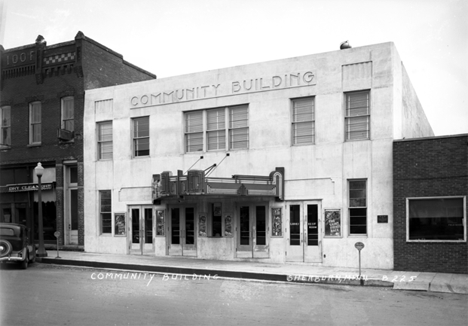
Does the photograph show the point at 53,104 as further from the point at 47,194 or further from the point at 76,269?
the point at 76,269

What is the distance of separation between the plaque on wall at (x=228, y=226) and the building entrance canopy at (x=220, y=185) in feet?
5.64

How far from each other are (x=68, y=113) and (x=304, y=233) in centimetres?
1351

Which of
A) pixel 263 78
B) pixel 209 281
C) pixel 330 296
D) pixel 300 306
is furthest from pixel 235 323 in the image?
pixel 263 78

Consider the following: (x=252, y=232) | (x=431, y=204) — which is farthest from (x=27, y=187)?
(x=431, y=204)

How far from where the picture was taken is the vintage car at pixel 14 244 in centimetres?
1616

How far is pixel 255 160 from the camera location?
18.9 metres

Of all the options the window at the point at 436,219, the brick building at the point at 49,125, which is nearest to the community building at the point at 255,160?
the window at the point at 436,219

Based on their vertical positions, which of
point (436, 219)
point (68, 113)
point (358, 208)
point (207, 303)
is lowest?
point (207, 303)

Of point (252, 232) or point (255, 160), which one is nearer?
point (252, 232)

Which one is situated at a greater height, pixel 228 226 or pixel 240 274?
pixel 228 226

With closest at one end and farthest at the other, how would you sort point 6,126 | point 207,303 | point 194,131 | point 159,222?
1. point 207,303
2. point 194,131
3. point 159,222
4. point 6,126

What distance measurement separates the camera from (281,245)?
18109 mm

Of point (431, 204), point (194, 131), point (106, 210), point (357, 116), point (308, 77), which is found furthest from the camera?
point (106, 210)

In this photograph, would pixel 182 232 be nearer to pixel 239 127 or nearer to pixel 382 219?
pixel 239 127
